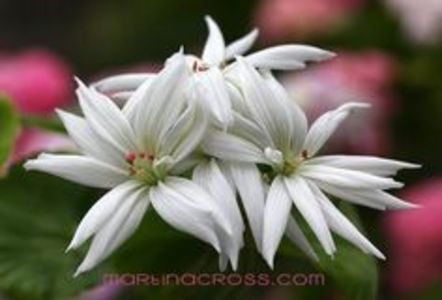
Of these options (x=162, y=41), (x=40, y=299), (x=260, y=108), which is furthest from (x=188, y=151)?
(x=162, y=41)

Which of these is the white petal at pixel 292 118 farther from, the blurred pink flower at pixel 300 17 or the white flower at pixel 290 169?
the blurred pink flower at pixel 300 17

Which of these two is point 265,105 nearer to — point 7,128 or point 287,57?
point 287,57

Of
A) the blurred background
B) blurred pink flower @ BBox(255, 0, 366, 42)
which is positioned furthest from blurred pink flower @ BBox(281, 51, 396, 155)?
blurred pink flower @ BBox(255, 0, 366, 42)

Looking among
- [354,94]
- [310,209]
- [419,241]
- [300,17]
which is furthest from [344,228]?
[300,17]

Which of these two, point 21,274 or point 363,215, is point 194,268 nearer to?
point 21,274

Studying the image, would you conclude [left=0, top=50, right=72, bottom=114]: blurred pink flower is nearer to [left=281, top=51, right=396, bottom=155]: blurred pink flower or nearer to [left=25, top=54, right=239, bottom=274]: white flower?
[left=281, top=51, right=396, bottom=155]: blurred pink flower

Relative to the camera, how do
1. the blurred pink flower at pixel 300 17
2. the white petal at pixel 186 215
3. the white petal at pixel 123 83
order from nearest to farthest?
1. the white petal at pixel 186 215
2. the white petal at pixel 123 83
3. the blurred pink flower at pixel 300 17

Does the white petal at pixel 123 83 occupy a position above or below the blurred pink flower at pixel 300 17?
above

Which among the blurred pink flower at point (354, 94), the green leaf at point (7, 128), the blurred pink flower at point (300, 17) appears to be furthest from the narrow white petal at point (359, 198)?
the blurred pink flower at point (300, 17)
